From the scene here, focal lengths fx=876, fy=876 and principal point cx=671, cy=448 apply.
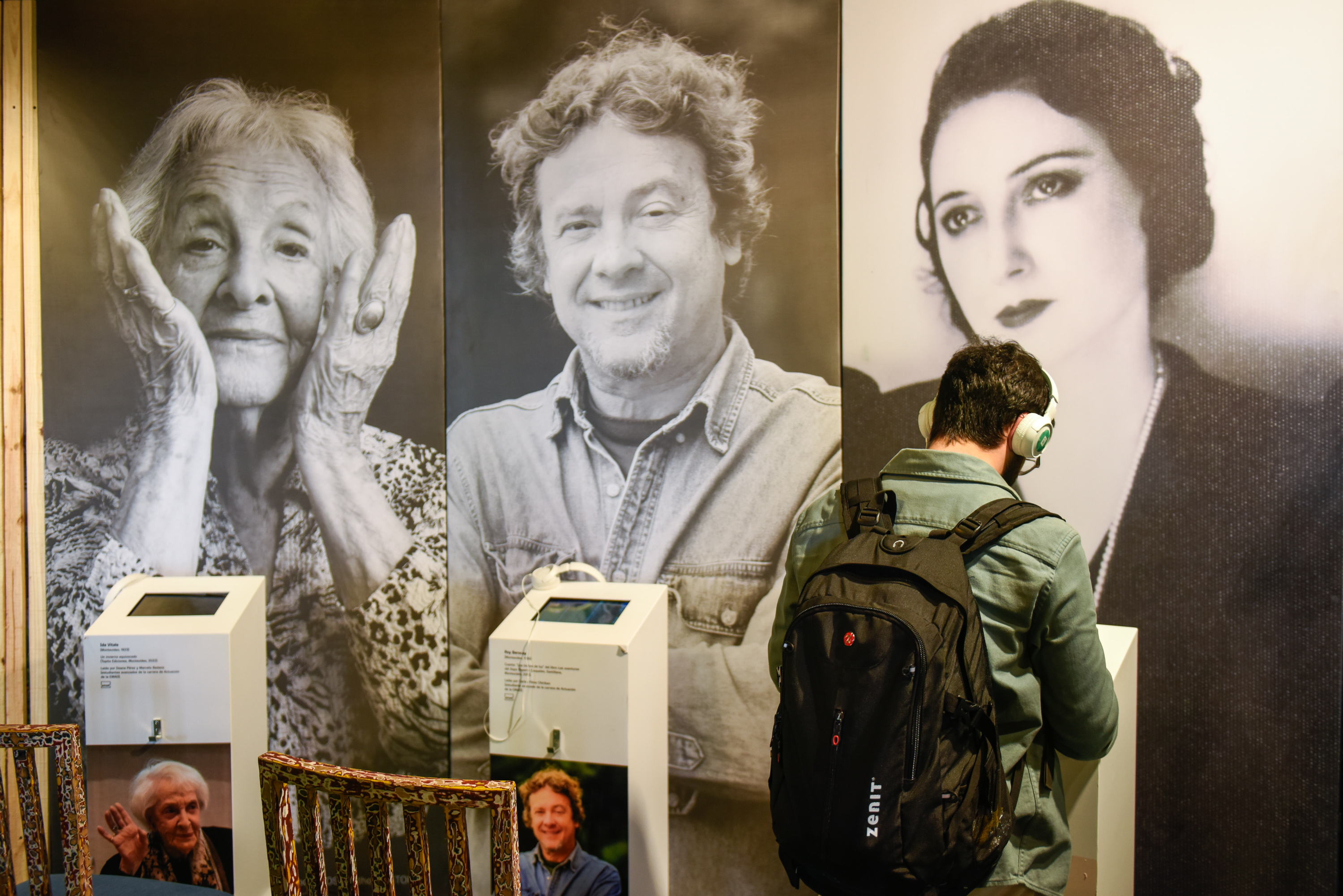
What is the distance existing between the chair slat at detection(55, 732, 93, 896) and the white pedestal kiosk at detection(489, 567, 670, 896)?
82 cm

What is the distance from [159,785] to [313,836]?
4.46 feet

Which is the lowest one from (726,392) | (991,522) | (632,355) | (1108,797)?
(1108,797)

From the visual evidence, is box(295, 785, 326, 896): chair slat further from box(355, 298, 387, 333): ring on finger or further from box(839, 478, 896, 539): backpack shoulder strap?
box(355, 298, 387, 333): ring on finger

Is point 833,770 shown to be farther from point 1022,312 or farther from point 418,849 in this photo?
point 1022,312

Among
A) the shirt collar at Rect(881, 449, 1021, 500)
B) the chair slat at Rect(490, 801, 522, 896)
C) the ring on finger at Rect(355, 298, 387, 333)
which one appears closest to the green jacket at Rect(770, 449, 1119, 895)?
the shirt collar at Rect(881, 449, 1021, 500)

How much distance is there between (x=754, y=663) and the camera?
2.56 meters

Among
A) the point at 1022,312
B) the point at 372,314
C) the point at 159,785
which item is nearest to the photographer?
the point at 1022,312

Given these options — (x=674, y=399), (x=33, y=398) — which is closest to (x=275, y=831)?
(x=674, y=399)

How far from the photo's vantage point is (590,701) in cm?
206

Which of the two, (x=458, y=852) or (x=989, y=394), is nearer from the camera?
(x=458, y=852)

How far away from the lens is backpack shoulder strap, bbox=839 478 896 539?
58.4 inches

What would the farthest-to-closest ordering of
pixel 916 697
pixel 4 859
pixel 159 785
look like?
pixel 159 785, pixel 4 859, pixel 916 697

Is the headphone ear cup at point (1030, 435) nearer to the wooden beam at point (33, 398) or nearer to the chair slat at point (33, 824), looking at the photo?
the chair slat at point (33, 824)

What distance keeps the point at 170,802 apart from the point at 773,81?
8.76 ft
